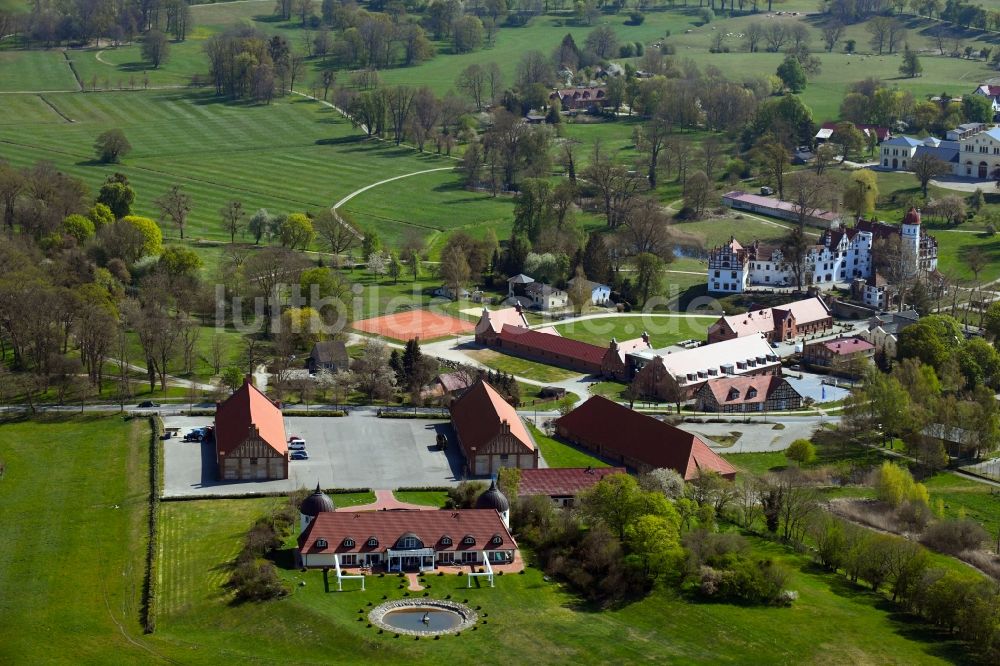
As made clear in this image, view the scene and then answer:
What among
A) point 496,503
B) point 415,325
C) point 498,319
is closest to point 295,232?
point 415,325

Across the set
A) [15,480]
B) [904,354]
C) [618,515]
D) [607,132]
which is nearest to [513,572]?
[618,515]

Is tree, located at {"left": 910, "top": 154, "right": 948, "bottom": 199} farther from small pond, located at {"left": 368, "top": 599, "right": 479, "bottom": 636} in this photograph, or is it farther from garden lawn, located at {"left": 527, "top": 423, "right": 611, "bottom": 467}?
small pond, located at {"left": 368, "top": 599, "right": 479, "bottom": 636}

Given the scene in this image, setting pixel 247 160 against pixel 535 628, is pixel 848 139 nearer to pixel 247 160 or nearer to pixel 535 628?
pixel 247 160

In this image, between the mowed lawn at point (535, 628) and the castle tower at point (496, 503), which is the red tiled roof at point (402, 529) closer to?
the castle tower at point (496, 503)

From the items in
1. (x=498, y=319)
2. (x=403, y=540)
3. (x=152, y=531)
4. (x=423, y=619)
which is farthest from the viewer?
(x=498, y=319)

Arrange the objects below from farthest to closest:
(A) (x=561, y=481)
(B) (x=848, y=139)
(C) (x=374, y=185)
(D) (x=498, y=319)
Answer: (B) (x=848, y=139)
(C) (x=374, y=185)
(D) (x=498, y=319)
(A) (x=561, y=481)

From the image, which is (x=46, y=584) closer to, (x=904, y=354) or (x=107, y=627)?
(x=107, y=627)

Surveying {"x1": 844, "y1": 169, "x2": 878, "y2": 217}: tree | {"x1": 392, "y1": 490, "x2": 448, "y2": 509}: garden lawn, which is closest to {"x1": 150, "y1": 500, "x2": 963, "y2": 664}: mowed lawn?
{"x1": 392, "y1": 490, "x2": 448, "y2": 509}: garden lawn

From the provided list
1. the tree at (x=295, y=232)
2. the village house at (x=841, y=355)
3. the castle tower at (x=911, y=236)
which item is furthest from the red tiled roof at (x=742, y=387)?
the tree at (x=295, y=232)
